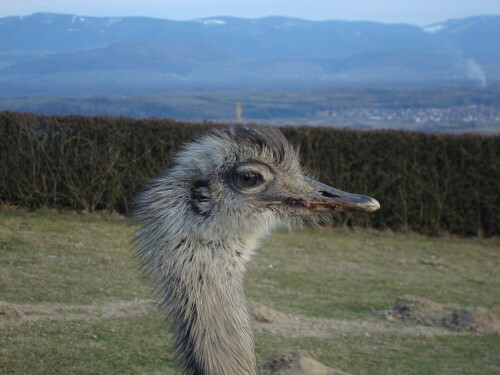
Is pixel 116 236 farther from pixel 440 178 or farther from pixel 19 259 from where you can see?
pixel 440 178

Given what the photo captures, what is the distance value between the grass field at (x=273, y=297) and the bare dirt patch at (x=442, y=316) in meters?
0.16

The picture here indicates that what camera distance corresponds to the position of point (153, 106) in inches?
1137

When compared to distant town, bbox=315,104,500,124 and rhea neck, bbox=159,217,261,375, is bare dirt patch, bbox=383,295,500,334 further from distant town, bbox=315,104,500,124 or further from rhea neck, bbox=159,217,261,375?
distant town, bbox=315,104,500,124

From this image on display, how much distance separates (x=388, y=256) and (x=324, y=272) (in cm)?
185

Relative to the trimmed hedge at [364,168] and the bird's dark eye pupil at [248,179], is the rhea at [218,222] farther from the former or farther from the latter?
the trimmed hedge at [364,168]

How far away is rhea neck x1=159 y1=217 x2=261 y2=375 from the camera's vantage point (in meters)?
2.95

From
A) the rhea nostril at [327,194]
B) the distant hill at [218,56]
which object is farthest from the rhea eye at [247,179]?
the distant hill at [218,56]

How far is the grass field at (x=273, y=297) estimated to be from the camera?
523 centimetres

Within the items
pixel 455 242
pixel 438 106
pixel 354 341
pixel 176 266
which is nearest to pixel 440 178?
pixel 455 242

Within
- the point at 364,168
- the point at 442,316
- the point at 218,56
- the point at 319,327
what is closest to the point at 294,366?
the point at 319,327

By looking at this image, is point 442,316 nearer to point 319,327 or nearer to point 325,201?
point 319,327

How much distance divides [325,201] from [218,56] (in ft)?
497

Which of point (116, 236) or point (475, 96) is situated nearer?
point (116, 236)

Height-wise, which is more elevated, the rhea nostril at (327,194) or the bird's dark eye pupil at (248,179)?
the bird's dark eye pupil at (248,179)
